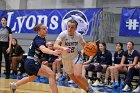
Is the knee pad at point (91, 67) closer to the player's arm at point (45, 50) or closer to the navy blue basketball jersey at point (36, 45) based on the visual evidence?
the navy blue basketball jersey at point (36, 45)

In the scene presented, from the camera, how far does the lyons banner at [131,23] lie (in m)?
11.7

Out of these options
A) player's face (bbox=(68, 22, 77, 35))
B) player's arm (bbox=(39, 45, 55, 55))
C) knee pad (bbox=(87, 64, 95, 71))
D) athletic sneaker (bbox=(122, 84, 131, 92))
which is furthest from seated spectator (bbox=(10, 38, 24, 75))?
player's arm (bbox=(39, 45, 55, 55))

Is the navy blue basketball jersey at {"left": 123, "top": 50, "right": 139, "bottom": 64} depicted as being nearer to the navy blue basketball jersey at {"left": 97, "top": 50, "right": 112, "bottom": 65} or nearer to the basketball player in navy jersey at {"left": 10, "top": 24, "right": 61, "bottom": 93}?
the navy blue basketball jersey at {"left": 97, "top": 50, "right": 112, "bottom": 65}

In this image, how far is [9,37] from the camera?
10.4 metres

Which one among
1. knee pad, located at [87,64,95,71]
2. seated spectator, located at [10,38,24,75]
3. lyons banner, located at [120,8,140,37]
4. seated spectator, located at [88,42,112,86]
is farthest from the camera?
seated spectator, located at [10,38,24,75]

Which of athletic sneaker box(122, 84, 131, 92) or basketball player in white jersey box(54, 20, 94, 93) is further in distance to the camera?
athletic sneaker box(122, 84, 131, 92)

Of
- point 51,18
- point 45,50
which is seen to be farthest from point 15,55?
point 45,50

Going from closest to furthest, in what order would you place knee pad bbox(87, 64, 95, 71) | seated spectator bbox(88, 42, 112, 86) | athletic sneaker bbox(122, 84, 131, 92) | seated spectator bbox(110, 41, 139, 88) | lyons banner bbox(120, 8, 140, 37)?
athletic sneaker bbox(122, 84, 131, 92) < seated spectator bbox(110, 41, 139, 88) < seated spectator bbox(88, 42, 112, 86) < knee pad bbox(87, 64, 95, 71) < lyons banner bbox(120, 8, 140, 37)

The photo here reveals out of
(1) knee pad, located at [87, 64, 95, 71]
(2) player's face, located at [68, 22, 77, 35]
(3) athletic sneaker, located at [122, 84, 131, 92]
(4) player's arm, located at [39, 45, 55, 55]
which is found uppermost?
(2) player's face, located at [68, 22, 77, 35]

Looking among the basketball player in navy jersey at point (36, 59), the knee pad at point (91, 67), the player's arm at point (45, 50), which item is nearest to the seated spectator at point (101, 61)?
the knee pad at point (91, 67)

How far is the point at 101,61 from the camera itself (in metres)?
10.8

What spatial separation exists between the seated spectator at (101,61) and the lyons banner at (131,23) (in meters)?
1.47

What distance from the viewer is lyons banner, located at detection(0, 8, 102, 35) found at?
1288cm

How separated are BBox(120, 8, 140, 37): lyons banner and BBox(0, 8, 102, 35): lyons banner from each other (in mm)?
1161
